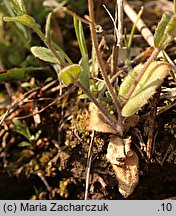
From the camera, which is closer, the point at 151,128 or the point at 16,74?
the point at 151,128

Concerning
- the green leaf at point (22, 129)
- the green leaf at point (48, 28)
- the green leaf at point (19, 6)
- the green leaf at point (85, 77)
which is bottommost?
the green leaf at point (22, 129)

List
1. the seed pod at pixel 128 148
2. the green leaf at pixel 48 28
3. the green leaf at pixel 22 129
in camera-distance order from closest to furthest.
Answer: the green leaf at pixel 48 28, the seed pod at pixel 128 148, the green leaf at pixel 22 129

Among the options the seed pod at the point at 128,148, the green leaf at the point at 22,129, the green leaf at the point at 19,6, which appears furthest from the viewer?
the green leaf at the point at 22,129

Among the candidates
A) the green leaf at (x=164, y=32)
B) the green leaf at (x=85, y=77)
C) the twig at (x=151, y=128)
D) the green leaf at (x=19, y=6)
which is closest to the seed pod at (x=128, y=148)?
the twig at (x=151, y=128)

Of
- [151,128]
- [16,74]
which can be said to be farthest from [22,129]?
[151,128]

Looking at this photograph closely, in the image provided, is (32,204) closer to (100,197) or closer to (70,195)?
(70,195)

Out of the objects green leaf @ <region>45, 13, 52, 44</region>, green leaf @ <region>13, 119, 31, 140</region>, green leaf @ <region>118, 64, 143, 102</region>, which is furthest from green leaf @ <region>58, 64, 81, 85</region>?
green leaf @ <region>13, 119, 31, 140</region>

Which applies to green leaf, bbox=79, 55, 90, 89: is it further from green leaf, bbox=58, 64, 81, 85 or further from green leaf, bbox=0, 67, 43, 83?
green leaf, bbox=0, 67, 43, 83

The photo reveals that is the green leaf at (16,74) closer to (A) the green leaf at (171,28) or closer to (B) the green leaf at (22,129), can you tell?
(B) the green leaf at (22,129)

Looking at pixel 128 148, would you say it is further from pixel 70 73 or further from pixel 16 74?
pixel 16 74
